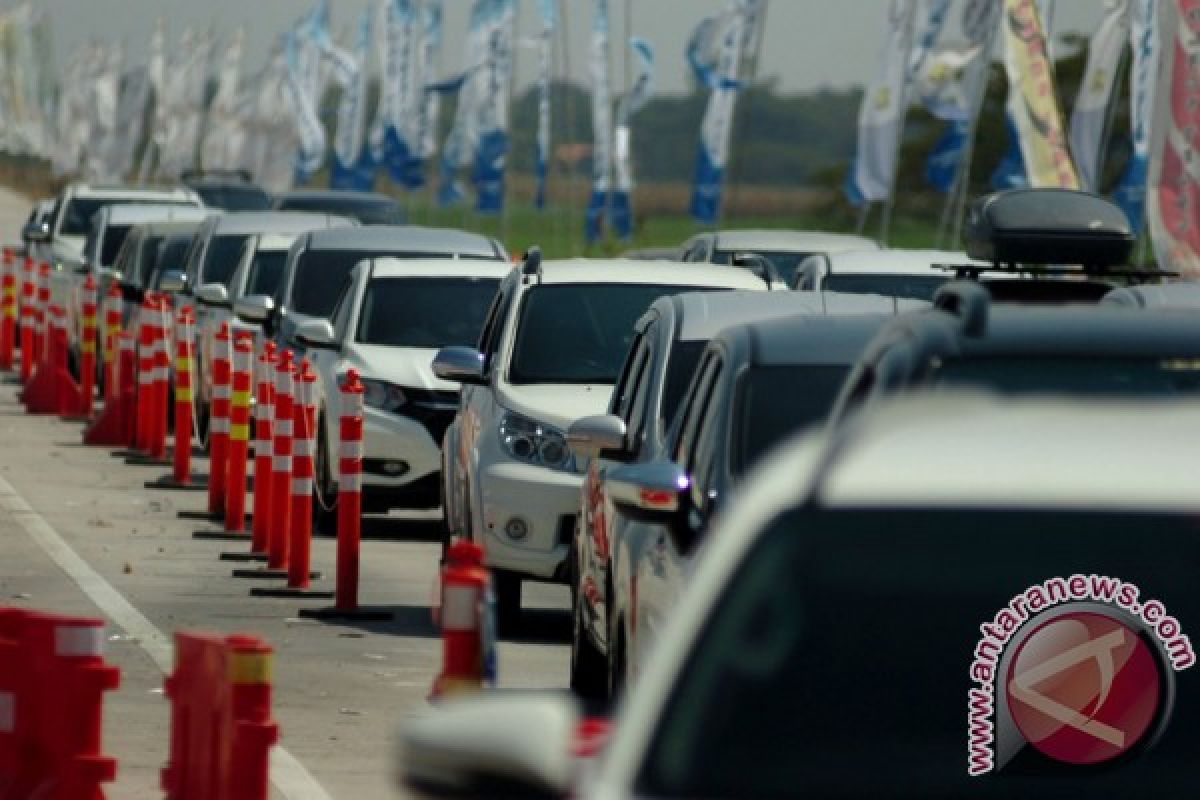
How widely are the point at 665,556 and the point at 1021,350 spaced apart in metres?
2.94

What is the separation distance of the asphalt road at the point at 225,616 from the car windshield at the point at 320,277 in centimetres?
170

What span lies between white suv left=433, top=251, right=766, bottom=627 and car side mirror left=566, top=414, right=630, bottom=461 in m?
3.45

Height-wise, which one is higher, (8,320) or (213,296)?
(213,296)

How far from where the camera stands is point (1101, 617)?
5828 millimetres

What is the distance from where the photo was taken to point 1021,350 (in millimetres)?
6957

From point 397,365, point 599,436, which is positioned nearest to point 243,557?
point 397,365

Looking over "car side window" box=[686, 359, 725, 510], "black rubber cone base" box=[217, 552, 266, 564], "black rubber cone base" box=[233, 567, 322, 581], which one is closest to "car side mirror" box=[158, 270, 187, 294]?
"black rubber cone base" box=[217, 552, 266, 564]

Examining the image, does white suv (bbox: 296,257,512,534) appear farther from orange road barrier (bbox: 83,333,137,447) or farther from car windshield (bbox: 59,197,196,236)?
car windshield (bbox: 59,197,196,236)

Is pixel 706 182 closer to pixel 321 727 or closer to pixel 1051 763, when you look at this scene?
pixel 321 727

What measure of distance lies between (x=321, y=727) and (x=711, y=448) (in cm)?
244

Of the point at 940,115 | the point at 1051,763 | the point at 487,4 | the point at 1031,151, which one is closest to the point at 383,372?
the point at 1051,763

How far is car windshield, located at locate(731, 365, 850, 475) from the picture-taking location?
9.98m

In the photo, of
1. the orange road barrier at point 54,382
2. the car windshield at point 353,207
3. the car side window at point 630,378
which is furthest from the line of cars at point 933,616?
the car windshield at point 353,207

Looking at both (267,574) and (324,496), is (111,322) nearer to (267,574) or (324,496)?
(324,496)
